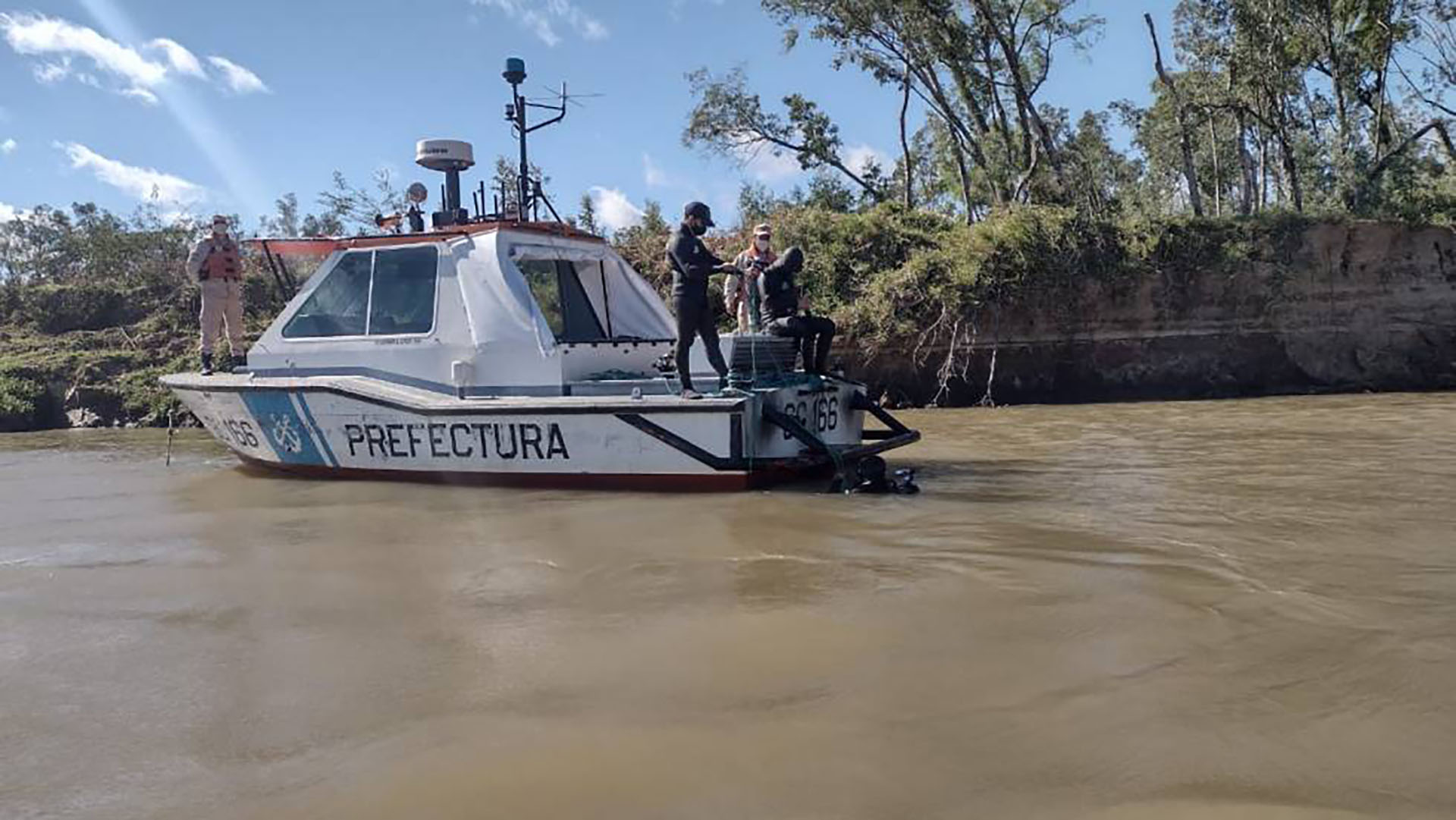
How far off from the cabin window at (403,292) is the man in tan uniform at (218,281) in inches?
64.4

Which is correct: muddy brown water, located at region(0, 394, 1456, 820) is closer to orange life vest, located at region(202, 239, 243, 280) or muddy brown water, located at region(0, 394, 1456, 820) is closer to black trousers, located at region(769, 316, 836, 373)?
black trousers, located at region(769, 316, 836, 373)

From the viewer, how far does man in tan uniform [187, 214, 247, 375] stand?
28.1 feet

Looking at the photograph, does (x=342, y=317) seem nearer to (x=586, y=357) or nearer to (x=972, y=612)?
(x=586, y=357)

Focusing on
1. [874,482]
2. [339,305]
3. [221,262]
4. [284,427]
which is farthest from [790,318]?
[221,262]

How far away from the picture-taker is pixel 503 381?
719cm

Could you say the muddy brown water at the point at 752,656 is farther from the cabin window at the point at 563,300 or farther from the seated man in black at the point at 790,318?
the cabin window at the point at 563,300

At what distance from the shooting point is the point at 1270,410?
37.9 feet

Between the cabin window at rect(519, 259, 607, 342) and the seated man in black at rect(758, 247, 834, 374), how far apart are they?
4.63ft

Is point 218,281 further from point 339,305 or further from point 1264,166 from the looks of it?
point 1264,166

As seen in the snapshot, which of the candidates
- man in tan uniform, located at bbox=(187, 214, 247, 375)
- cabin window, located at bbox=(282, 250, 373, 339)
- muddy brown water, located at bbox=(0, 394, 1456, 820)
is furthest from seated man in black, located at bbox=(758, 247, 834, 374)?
man in tan uniform, located at bbox=(187, 214, 247, 375)

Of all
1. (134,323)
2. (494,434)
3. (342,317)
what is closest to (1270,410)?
(494,434)

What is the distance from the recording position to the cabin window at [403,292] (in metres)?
7.56

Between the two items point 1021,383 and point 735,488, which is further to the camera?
point 1021,383

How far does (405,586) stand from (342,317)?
3.88m
